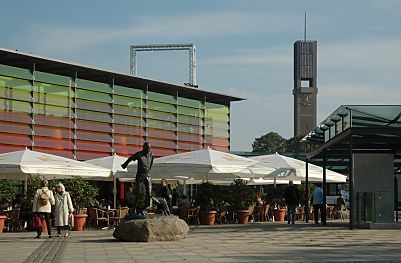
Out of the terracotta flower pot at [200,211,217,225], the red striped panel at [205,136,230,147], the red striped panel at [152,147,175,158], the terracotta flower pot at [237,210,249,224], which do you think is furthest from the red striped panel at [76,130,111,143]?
the terracotta flower pot at [200,211,217,225]

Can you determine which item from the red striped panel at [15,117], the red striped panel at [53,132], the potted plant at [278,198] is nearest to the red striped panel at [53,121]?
the red striped panel at [53,132]

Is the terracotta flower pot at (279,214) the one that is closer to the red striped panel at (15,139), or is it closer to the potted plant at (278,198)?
the potted plant at (278,198)

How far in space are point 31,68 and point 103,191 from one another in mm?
7358

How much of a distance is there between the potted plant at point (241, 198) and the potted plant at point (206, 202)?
0.89 m

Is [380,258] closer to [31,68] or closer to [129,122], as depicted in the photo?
[31,68]

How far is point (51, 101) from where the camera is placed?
41688 millimetres

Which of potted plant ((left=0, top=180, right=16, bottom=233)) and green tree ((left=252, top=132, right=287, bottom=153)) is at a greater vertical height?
green tree ((left=252, top=132, right=287, bottom=153))

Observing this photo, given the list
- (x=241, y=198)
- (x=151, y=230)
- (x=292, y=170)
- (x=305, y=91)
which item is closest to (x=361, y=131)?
(x=241, y=198)

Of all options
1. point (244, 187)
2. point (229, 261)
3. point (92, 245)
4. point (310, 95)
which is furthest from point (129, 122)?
point (310, 95)

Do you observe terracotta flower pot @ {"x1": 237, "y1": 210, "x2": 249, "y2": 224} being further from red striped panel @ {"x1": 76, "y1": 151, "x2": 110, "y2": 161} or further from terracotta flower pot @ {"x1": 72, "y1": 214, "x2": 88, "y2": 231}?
red striped panel @ {"x1": 76, "y1": 151, "x2": 110, "y2": 161}

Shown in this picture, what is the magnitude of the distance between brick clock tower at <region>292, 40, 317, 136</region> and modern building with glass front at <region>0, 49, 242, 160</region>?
84.2 metres

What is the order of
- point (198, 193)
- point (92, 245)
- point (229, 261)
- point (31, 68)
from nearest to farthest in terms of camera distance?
1. point (229, 261)
2. point (92, 245)
3. point (198, 193)
4. point (31, 68)

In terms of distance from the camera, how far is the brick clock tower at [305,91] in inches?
5443

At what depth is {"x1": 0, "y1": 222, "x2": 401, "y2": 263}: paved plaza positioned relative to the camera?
575 inches
